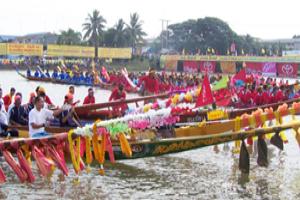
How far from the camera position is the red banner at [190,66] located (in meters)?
62.7

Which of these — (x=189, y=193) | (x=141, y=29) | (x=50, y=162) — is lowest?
(x=189, y=193)

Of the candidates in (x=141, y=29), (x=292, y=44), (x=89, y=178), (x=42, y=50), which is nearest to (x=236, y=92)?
(x=89, y=178)

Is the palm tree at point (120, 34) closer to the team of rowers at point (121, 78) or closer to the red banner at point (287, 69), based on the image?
the red banner at point (287, 69)

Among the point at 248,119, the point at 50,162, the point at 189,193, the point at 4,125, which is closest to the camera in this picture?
the point at 50,162

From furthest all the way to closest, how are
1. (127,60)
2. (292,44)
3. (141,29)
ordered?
1. (292,44)
2. (141,29)
3. (127,60)

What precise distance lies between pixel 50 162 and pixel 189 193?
8.73 feet

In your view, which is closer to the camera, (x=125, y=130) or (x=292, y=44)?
(x=125, y=130)

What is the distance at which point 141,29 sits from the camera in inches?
3556

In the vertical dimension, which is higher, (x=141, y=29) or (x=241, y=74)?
(x=141, y=29)

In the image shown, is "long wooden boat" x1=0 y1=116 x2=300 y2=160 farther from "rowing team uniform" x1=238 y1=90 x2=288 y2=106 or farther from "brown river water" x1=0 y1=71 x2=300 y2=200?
"rowing team uniform" x1=238 y1=90 x2=288 y2=106

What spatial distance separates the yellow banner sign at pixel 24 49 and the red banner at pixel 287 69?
31.1 meters

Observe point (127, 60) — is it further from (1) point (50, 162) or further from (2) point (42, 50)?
A: (1) point (50, 162)

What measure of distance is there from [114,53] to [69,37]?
18.8m

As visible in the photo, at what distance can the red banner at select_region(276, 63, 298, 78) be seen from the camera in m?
53.5
